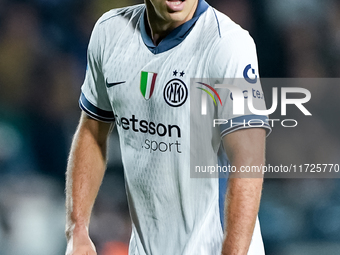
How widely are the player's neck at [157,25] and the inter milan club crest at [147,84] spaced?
0.13 m

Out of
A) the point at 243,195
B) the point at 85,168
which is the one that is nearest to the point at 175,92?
the point at 243,195

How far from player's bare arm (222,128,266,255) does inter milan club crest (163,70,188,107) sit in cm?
25

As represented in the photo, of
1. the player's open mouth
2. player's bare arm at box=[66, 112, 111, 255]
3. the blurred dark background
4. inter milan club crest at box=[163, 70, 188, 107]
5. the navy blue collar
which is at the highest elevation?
the player's open mouth

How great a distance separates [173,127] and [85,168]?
59 cm

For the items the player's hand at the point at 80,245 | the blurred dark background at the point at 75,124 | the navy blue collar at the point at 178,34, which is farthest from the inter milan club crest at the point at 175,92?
the blurred dark background at the point at 75,124

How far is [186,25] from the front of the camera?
2.05 m

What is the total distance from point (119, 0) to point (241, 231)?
3.84 metres

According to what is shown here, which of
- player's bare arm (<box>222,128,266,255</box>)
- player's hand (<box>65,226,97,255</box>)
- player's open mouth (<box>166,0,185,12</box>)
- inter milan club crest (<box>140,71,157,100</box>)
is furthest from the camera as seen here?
player's hand (<box>65,226,97,255</box>)

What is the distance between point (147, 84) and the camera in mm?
2098

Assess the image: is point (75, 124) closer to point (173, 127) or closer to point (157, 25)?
point (157, 25)

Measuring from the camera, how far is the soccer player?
1.86 m

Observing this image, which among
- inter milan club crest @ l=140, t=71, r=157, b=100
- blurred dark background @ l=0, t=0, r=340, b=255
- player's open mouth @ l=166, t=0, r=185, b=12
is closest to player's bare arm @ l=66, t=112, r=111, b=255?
inter milan club crest @ l=140, t=71, r=157, b=100

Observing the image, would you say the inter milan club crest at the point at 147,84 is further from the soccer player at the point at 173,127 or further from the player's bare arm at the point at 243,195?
the player's bare arm at the point at 243,195

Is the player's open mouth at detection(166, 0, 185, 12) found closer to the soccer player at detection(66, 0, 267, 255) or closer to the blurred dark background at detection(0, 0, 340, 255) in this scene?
the soccer player at detection(66, 0, 267, 255)
